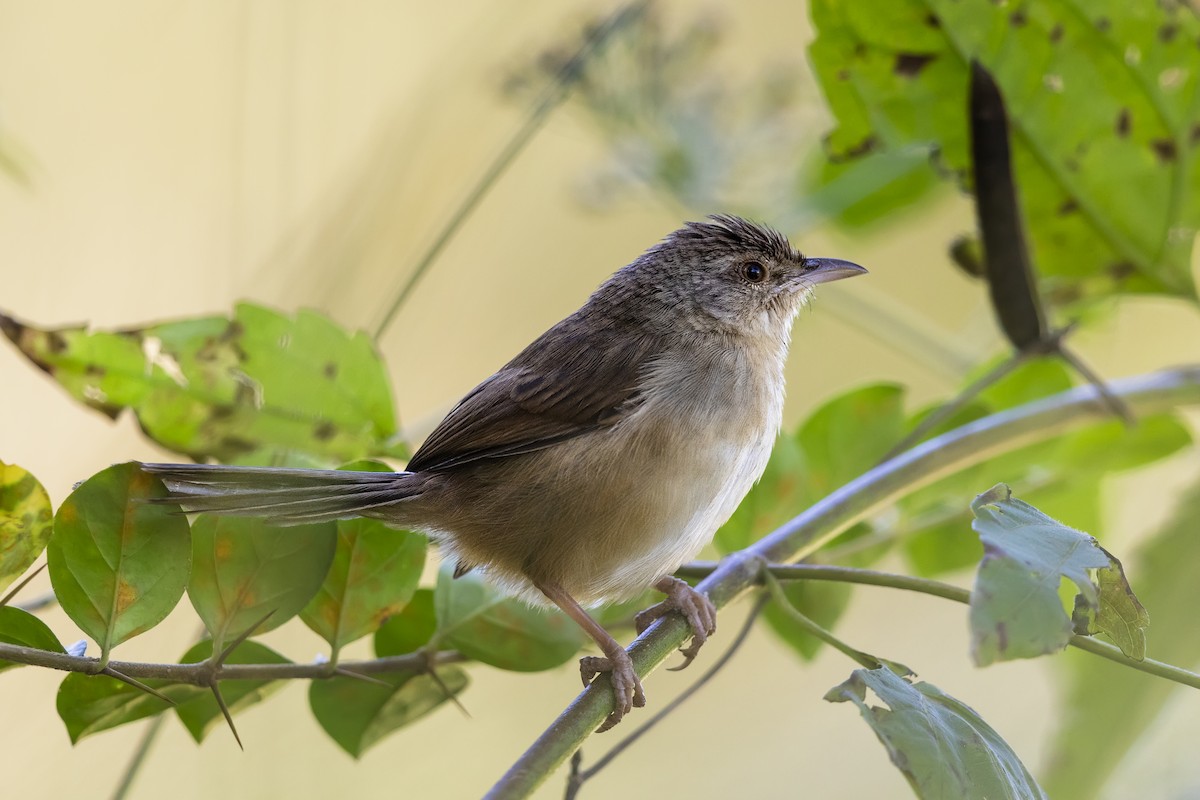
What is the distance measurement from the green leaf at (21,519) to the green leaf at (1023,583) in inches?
36.3

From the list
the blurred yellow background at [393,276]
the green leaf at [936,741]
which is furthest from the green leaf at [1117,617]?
the blurred yellow background at [393,276]

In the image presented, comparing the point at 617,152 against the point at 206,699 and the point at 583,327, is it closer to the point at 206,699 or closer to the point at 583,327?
the point at 583,327

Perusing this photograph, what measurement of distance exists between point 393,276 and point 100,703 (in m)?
2.25

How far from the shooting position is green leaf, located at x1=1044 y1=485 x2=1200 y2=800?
1951 mm

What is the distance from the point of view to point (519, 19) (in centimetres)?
303

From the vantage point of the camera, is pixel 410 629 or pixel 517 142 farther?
pixel 517 142

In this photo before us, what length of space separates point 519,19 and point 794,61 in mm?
782

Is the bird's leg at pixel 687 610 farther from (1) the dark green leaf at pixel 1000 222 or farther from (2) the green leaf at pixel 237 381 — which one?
(1) the dark green leaf at pixel 1000 222

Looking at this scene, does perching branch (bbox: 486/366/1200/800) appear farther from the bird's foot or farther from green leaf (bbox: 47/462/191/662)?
green leaf (bbox: 47/462/191/662)

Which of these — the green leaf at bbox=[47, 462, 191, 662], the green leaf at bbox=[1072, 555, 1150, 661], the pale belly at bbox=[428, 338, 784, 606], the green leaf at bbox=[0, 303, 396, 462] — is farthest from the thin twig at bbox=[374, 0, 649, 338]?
the green leaf at bbox=[1072, 555, 1150, 661]

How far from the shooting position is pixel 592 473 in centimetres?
160

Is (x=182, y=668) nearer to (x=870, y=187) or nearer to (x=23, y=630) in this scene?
(x=23, y=630)

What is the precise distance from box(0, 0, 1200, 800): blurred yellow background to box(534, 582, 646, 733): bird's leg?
0.72m

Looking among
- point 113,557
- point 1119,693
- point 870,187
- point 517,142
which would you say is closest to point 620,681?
point 113,557
